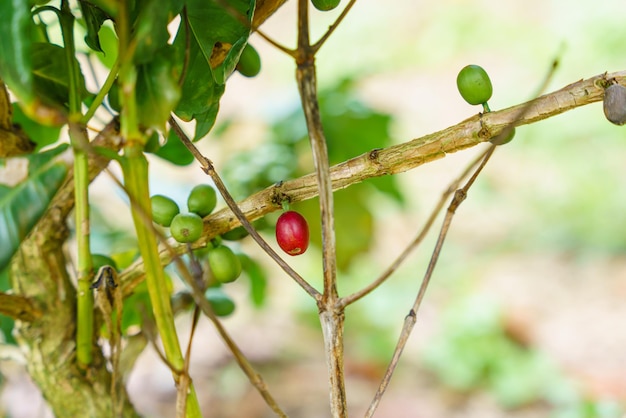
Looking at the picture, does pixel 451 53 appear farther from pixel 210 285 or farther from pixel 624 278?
pixel 210 285

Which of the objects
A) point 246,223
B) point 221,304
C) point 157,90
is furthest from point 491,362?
point 157,90

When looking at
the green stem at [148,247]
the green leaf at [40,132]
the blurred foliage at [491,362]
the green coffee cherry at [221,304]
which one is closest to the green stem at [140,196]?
the green stem at [148,247]

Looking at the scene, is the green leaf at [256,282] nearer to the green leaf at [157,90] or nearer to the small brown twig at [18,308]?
the small brown twig at [18,308]

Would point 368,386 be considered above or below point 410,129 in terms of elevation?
below

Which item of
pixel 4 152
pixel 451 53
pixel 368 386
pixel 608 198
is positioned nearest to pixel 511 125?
pixel 4 152

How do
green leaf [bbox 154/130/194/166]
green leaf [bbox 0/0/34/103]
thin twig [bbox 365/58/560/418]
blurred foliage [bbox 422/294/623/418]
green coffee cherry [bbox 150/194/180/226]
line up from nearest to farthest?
green leaf [bbox 0/0/34/103]
thin twig [bbox 365/58/560/418]
green coffee cherry [bbox 150/194/180/226]
green leaf [bbox 154/130/194/166]
blurred foliage [bbox 422/294/623/418]

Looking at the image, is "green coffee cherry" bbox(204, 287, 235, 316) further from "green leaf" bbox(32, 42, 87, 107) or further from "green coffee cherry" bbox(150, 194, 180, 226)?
"green leaf" bbox(32, 42, 87, 107)

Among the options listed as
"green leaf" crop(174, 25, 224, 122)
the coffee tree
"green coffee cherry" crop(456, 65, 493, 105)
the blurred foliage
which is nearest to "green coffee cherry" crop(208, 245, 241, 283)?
the coffee tree
